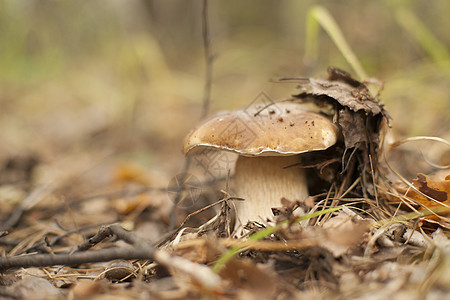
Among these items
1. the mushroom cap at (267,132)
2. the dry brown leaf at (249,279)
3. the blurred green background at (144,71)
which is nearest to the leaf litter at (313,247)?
the dry brown leaf at (249,279)

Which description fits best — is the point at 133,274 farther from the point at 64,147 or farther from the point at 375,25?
the point at 375,25

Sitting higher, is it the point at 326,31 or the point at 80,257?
the point at 326,31

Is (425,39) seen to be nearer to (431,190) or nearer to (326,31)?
(326,31)

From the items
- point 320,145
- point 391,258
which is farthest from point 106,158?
point 391,258

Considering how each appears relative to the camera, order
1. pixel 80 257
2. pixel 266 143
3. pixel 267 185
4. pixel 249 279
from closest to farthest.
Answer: pixel 249 279
pixel 80 257
pixel 266 143
pixel 267 185

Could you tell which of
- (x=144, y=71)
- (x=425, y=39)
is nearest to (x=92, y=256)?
(x=425, y=39)

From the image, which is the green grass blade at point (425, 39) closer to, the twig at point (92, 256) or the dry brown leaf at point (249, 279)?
the dry brown leaf at point (249, 279)

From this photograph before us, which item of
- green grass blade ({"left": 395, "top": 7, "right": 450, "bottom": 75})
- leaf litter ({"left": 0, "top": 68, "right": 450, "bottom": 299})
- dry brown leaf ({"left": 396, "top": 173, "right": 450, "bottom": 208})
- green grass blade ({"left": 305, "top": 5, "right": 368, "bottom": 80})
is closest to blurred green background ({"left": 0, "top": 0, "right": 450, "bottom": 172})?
green grass blade ({"left": 395, "top": 7, "right": 450, "bottom": 75})
